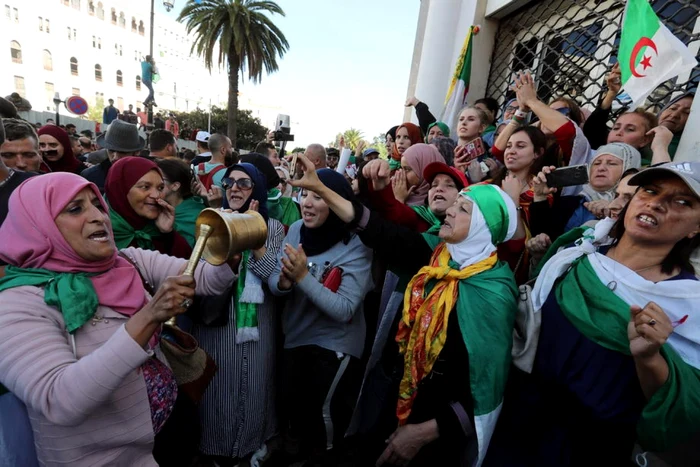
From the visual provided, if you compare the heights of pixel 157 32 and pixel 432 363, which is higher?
pixel 157 32

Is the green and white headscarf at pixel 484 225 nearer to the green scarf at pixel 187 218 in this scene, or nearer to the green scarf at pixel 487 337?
the green scarf at pixel 487 337

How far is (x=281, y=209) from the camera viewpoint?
3934mm

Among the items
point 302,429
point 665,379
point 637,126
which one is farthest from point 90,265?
point 637,126

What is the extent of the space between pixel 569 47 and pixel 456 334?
171 inches

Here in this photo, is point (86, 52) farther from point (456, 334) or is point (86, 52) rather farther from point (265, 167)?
point (456, 334)

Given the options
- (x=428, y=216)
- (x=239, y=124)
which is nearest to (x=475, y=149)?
(x=428, y=216)

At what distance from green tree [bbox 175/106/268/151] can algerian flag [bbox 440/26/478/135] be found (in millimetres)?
26853

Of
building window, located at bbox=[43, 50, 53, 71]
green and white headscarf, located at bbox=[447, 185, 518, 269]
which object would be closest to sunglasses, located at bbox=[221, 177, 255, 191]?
green and white headscarf, located at bbox=[447, 185, 518, 269]

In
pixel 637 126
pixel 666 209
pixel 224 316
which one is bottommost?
pixel 224 316

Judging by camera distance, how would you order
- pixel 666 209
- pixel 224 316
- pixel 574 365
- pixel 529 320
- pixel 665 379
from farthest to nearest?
pixel 224 316 → pixel 529 320 → pixel 574 365 → pixel 666 209 → pixel 665 379

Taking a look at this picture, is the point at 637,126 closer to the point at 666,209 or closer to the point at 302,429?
the point at 666,209

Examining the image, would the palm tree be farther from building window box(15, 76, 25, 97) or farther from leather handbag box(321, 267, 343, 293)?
building window box(15, 76, 25, 97)

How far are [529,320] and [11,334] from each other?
207 cm

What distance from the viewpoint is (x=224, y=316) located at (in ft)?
7.72
